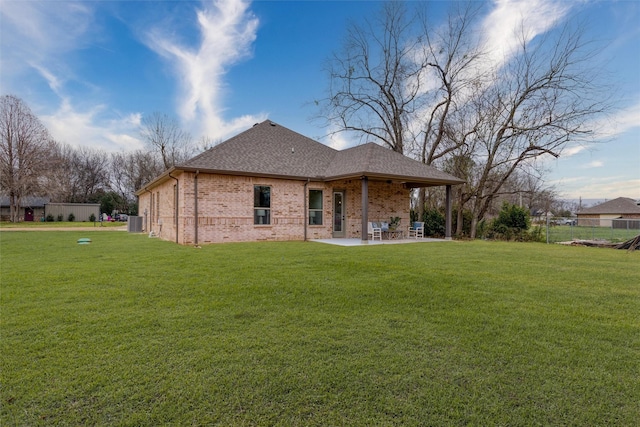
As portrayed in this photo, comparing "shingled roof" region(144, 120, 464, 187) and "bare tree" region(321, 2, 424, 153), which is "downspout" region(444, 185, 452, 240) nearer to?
"shingled roof" region(144, 120, 464, 187)

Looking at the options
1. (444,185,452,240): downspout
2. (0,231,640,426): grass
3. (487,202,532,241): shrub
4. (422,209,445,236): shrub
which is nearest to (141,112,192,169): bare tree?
(422,209,445,236): shrub

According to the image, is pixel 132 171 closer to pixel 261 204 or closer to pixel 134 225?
pixel 134 225

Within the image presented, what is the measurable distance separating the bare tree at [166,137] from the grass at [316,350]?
1282 inches

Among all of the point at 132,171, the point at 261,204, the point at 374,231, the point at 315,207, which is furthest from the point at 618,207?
the point at 132,171

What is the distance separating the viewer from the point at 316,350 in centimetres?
308

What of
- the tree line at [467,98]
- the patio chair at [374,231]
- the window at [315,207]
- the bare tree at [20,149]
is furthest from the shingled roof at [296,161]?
the bare tree at [20,149]

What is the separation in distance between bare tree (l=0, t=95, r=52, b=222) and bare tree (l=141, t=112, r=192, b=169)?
10.6m

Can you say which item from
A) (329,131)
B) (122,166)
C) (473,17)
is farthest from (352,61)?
(122,166)

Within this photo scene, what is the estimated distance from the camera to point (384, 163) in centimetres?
1430

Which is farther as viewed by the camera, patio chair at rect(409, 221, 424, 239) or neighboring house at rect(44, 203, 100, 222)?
neighboring house at rect(44, 203, 100, 222)

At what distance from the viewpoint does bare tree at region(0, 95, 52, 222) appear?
31688mm

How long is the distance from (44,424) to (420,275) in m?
5.71

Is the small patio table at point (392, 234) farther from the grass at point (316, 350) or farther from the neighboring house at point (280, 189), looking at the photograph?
the grass at point (316, 350)

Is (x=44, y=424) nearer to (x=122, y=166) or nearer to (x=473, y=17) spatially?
(x=473, y=17)
